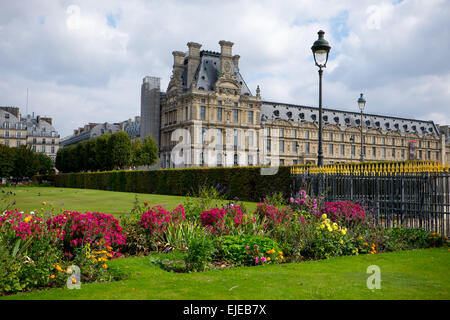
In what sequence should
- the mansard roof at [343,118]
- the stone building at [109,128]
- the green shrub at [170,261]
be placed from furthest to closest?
1. the stone building at [109,128]
2. the mansard roof at [343,118]
3. the green shrub at [170,261]

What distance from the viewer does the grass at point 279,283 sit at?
498cm

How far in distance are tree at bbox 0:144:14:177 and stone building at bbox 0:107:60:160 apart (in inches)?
1049

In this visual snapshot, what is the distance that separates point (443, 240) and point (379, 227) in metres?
1.35

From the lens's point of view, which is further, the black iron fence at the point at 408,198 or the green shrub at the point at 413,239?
the black iron fence at the point at 408,198

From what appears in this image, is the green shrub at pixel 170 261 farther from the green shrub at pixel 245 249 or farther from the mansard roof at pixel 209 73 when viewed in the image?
the mansard roof at pixel 209 73

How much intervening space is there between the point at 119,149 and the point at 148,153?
14.6ft

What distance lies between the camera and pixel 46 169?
274ft

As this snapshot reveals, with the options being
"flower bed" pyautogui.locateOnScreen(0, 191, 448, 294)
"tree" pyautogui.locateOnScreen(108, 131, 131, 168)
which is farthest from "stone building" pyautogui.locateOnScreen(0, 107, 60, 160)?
"flower bed" pyautogui.locateOnScreen(0, 191, 448, 294)

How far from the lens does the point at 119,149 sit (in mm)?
57062

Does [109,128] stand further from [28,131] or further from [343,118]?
[343,118]

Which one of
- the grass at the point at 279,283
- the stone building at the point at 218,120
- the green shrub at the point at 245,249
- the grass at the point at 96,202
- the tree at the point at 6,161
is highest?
the stone building at the point at 218,120

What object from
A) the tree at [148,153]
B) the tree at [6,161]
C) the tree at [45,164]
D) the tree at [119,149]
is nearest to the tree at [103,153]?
the tree at [119,149]
